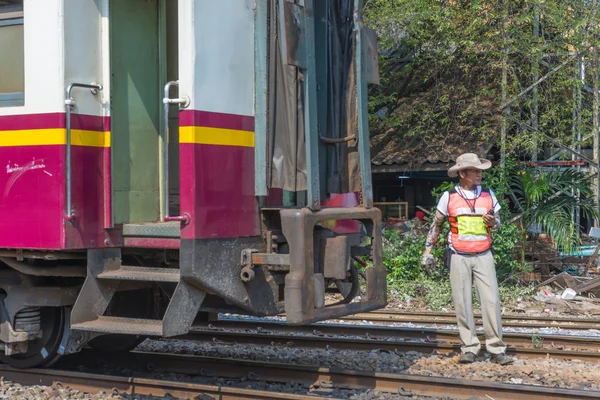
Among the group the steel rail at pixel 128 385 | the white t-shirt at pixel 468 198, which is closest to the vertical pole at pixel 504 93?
the white t-shirt at pixel 468 198

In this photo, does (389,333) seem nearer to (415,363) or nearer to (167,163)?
(415,363)

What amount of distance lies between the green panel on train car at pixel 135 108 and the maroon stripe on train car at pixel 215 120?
0.73m

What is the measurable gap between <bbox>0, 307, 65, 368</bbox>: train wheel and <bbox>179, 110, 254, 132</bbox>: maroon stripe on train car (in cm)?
211

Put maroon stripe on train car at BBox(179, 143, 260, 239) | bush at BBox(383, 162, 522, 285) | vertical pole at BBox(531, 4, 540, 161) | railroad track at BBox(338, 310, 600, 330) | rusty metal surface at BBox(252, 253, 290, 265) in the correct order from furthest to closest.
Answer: vertical pole at BBox(531, 4, 540, 161)
bush at BBox(383, 162, 522, 285)
railroad track at BBox(338, 310, 600, 330)
rusty metal surface at BBox(252, 253, 290, 265)
maroon stripe on train car at BBox(179, 143, 260, 239)

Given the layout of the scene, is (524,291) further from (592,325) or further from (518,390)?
(518,390)

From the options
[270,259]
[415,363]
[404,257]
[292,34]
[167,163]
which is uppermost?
[292,34]

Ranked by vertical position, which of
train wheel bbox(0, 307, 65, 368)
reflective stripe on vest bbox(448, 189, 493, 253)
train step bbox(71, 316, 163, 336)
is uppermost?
reflective stripe on vest bbox(448, 189, 493, 253)

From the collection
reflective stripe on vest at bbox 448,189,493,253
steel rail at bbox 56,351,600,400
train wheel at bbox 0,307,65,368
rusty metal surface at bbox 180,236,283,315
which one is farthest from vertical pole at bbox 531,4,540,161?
train wheel at bbox 0,307,65,368

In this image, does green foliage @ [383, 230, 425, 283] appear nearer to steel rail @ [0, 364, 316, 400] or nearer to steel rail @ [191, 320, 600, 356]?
steel rail @ [191, 320, 600, 356]

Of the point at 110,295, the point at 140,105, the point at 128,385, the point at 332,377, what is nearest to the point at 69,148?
the point at 140,105

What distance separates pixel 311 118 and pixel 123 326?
195cm

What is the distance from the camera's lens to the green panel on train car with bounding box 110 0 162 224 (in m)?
5.48

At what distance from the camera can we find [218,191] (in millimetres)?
5160

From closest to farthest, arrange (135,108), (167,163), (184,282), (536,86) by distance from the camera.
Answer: (184,282) → (167,163) → (135,108) → (536,86)
